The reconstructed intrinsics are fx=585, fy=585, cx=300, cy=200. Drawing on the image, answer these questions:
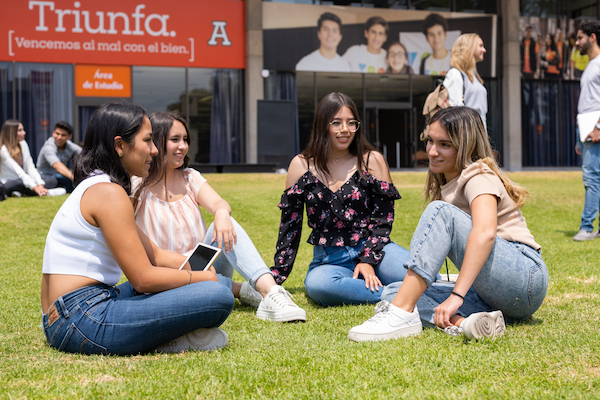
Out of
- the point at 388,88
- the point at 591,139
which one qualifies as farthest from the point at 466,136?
the point at 388,88

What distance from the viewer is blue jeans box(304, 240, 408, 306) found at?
3.82m

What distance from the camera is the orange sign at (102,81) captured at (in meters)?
17.2

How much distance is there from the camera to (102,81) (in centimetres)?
1744

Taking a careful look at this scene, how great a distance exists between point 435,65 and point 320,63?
4.09 meters

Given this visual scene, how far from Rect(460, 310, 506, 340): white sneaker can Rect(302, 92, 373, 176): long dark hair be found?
1.65m

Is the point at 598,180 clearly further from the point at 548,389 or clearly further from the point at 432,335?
the point at 548,389

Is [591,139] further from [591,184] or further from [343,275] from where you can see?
[343,275]

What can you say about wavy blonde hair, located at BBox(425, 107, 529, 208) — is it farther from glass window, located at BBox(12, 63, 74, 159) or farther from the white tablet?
glass window, located at BBox(12, 63, 74, 159)

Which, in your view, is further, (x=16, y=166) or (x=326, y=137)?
(x=16, y=166)

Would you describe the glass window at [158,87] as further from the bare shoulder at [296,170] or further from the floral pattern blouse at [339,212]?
the floral pattern blouse at [339,212]

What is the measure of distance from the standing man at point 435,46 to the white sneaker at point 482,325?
18092 mm

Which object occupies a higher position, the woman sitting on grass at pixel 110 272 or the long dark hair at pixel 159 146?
the long dark hair at pixel 159 146

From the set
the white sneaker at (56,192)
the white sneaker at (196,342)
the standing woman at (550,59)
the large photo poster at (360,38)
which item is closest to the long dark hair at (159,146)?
the white sneaker at (196,342)

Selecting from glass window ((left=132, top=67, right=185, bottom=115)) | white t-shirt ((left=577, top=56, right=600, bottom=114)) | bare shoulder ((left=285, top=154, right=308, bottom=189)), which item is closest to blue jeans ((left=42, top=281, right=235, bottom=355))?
bare shoulder ((left=285, top=154, right=308, bottom=189))
